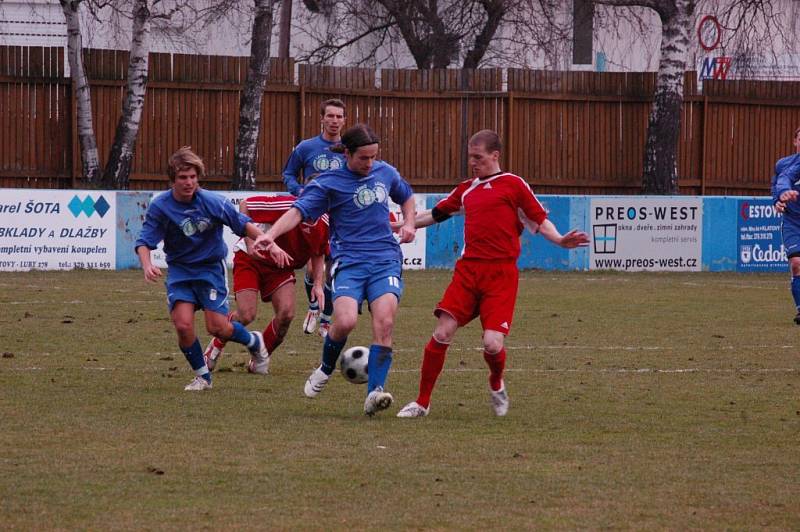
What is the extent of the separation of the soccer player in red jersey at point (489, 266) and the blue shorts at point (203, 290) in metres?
1.69

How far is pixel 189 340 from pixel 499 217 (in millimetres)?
2313

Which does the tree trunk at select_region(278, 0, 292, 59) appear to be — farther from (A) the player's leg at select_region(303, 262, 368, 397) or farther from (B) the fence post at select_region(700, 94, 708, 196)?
(A) the player's leg at select_region(303, 262, 368, 397)

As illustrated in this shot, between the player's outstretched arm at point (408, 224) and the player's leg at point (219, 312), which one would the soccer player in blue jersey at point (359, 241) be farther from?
the player's leg at point (219, 312)

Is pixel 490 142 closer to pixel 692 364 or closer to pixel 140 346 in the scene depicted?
pixel 692 364

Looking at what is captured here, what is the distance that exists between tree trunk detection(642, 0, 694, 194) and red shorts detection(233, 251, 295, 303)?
18.4m

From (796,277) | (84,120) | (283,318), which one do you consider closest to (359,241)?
(283,318)

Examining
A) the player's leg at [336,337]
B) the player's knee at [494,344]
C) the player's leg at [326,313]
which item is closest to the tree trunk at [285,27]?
the player's leg at [326,313]

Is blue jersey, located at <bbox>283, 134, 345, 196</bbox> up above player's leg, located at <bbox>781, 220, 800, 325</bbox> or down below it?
above

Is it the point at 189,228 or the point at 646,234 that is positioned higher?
the point at 189,228

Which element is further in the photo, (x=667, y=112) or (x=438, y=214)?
(x=667, y=112)

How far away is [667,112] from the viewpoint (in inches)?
1121

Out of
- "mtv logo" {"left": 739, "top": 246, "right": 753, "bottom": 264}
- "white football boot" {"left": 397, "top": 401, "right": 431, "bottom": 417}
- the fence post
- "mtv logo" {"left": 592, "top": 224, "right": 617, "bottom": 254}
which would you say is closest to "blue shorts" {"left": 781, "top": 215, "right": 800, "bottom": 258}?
"white football boot" {"left": 397, "top": 401, "right": 431, "bottom": 417}

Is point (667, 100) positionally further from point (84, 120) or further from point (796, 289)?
point (796, 289)

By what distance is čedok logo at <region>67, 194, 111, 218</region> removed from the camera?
70.5 ft
